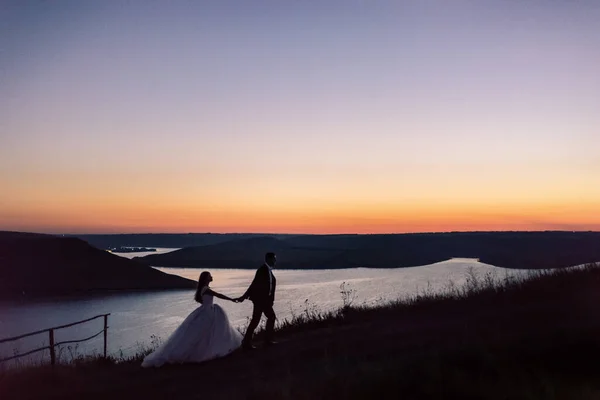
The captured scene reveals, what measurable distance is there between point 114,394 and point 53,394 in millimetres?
1294

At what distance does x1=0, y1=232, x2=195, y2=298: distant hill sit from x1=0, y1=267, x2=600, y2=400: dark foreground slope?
68.5m

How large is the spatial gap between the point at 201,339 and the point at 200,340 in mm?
31

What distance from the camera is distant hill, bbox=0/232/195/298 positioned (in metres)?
78.6

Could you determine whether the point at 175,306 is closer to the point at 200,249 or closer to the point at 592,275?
the point at 592,275

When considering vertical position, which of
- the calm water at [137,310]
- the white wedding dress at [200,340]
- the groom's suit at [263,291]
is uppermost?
the groom's suit at [263,291]

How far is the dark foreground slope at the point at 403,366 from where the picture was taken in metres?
8.17

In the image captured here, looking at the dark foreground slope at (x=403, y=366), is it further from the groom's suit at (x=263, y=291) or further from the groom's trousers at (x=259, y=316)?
the groom's suit at (x=263, y=291)

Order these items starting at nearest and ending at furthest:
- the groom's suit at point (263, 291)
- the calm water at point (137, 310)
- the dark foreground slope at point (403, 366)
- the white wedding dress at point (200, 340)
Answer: the dark foreground slope at point (403, 366), the white wedding dress at point (200, 340), the groom's suit at point (263, 291), the calm water at point (137, 310)

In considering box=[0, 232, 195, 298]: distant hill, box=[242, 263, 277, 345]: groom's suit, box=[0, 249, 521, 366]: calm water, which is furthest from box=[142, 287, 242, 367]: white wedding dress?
box=[0, 232, 195, 298]: distant hill

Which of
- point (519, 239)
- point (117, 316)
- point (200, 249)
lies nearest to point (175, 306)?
point (117, 316)

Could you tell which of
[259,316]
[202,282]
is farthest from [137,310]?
[202,282]

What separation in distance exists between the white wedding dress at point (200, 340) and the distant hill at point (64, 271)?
6793 cm

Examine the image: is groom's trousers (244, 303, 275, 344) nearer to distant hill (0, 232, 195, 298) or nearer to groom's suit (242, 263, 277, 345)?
groom's suit (242, 263, 277, 345)

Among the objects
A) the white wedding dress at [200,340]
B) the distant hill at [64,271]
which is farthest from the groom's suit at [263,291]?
the distant hill at [64,271]
